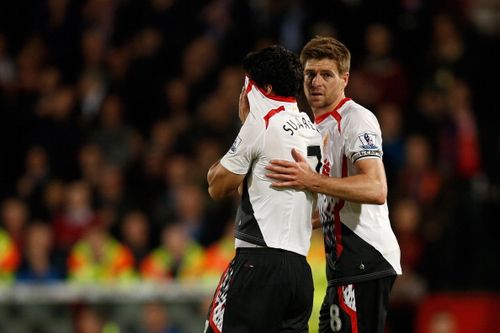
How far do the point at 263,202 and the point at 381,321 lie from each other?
933 millimetres

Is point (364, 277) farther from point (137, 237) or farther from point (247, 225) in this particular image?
point (137, 237)

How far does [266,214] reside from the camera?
491 cm

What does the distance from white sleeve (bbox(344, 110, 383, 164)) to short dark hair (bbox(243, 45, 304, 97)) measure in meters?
0.39

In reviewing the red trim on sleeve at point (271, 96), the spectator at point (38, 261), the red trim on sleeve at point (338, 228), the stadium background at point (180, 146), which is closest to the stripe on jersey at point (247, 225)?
the red trim on sleeve at point (271, 96)

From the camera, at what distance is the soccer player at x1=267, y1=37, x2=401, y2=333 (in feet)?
17.2

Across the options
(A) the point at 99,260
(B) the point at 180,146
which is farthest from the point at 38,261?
(B) the point at 180,146

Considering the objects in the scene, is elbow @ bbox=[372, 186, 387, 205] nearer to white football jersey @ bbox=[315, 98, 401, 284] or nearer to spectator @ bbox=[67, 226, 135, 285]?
white football jersey @ bbox=[315, 98, 401, 284]

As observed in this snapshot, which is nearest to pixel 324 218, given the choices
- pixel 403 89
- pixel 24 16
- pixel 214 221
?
pixel 214 221

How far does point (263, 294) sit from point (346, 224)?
0.65 meters

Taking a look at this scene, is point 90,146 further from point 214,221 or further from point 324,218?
point 324,218

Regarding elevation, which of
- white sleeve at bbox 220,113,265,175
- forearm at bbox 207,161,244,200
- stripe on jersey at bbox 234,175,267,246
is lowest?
stripe on jersey at bbox 234,175,267,246

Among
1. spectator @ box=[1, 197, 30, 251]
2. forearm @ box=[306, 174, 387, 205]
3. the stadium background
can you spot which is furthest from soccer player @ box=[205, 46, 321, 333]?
spectator @ box=[1, 197, 30, 251]

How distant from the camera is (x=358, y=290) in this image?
525 cm

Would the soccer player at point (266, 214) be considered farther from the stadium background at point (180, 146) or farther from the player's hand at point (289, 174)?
the stadium background at point (180, 146)
